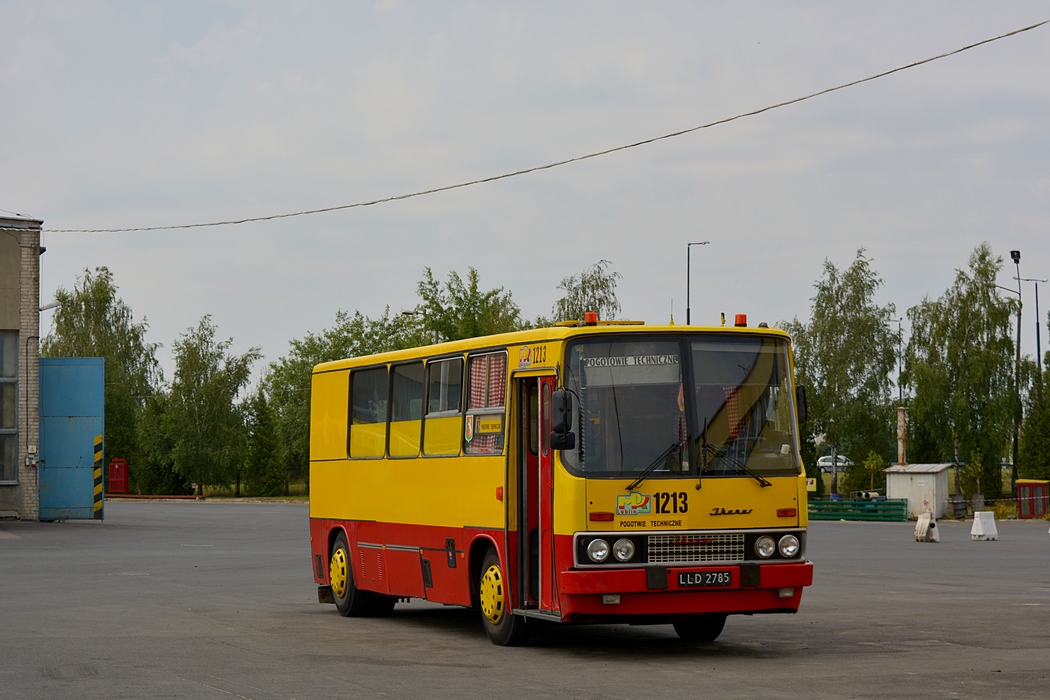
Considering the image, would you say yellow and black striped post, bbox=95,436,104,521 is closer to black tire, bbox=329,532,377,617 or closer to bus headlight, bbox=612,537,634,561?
black tire, bbox=329,532,377,617

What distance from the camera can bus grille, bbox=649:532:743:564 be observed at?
41.6ft

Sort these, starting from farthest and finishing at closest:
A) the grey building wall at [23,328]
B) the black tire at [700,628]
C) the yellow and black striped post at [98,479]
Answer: the yellow and black striped post at [98,479]
the grey building wall at [23,328]
the black tire at [700,628]

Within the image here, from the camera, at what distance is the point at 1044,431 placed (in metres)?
60.5

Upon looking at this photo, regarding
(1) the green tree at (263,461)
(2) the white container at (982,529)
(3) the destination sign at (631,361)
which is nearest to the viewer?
(3) the destination sign at (631,361)

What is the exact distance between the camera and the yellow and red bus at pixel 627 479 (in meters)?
12.6

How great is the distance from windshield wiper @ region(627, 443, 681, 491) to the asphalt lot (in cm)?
147

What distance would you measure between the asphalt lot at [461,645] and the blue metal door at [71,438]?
14875 mm

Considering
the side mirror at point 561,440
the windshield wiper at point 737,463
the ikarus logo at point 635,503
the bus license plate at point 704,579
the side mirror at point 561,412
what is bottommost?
the bus license plate at point 704,579

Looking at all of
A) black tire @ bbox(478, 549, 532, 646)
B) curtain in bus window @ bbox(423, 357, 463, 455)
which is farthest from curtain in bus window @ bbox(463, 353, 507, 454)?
black tire @ bbox(478, 549, 532, 646)

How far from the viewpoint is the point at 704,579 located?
12.6 m

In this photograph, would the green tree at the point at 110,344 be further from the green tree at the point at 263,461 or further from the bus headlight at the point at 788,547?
the bus headlight at the point at 788,547

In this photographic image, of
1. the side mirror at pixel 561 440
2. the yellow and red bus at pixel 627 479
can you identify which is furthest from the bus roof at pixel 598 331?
the side mirror at pixel 561 440

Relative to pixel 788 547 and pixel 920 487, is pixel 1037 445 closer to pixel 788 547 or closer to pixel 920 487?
pixel 920 487

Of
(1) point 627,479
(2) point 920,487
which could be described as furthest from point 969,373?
(1) point 627,479
